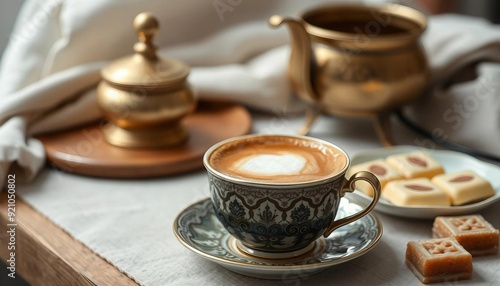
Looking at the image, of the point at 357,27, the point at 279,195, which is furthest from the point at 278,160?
the point at 357,27

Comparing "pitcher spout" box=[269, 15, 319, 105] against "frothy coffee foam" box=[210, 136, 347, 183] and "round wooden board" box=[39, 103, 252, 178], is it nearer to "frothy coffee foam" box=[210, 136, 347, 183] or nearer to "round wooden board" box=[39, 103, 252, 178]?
"round wooden board" box=[39, 103, 252, 178]

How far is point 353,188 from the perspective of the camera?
1.99 feet

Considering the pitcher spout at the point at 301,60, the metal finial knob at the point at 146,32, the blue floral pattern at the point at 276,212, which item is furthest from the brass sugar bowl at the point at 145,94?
the blue floral pattern at the point at 276,212

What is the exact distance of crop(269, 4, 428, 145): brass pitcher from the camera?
2.79 ft

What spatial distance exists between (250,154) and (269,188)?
84mm

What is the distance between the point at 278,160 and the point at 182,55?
16.5 inches

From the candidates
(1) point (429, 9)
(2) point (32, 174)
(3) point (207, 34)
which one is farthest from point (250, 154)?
(1) point (429, 9)

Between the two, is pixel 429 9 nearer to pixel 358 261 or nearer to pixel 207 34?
pixel 207 34

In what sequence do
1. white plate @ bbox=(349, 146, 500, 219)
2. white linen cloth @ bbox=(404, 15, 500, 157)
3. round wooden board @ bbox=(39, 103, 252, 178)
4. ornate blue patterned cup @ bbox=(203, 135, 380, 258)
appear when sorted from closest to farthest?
1. ornate blue patterned cup @ bbox=(203, 135, 380, 258)
2. white plate @ bbox=(349, 146, 500, 219)
3. round wooden board @ bbox=(39, 103, 252, 178)
4. white linen cloth @ bbox=(404, 15, 500, 157)

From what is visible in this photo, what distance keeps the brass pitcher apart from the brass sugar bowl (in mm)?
140

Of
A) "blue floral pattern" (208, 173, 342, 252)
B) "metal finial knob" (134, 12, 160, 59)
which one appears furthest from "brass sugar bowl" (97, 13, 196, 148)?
"blue floral pattern" (208, 173, 342, 252)

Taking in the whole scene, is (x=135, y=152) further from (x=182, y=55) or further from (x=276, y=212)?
(x=276, y=212)

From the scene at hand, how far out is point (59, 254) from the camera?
0.65 metres

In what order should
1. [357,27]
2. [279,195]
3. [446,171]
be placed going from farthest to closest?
[357,27] < [446,171] < [279,195]
